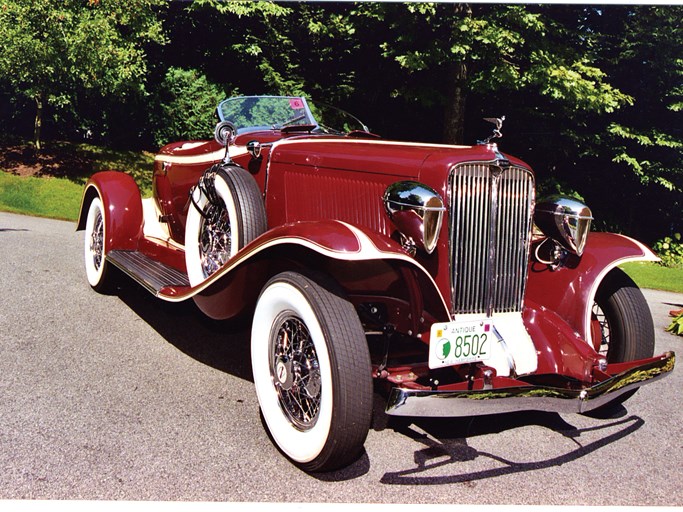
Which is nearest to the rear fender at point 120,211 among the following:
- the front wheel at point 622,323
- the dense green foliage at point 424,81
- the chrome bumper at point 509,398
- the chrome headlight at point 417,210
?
the chrome headlight at point 417,210

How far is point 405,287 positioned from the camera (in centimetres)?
310

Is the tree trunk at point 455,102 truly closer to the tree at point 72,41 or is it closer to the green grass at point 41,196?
the tree at point 72,41

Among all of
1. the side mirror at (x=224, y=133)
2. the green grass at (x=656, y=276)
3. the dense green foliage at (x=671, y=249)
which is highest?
the side mirror at (x=224, y=133)

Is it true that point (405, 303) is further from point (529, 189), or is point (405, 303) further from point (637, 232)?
point (637, 232)

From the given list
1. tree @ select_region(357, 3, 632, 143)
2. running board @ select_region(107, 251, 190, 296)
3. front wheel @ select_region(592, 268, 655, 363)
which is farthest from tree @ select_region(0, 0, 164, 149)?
front wheel @ select_region(592, 268, 655, 363)

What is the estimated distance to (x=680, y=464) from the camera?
10.1ft

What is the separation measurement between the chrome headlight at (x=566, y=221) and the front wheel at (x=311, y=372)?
1440mm

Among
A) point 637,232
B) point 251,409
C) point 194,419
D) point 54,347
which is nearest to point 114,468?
point 194,419

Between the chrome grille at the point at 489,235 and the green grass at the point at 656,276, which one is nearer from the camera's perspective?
the chrome grille at the point at 489,235

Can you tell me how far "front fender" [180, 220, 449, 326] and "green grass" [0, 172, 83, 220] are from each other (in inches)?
332

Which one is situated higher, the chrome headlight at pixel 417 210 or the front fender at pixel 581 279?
the chrome headlight at pixel 417 210

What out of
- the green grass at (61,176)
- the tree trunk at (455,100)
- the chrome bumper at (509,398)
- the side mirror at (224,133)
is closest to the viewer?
the chrome bumper at (509,398)

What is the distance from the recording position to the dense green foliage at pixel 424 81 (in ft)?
40.0

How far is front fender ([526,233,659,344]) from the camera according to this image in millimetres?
3430
